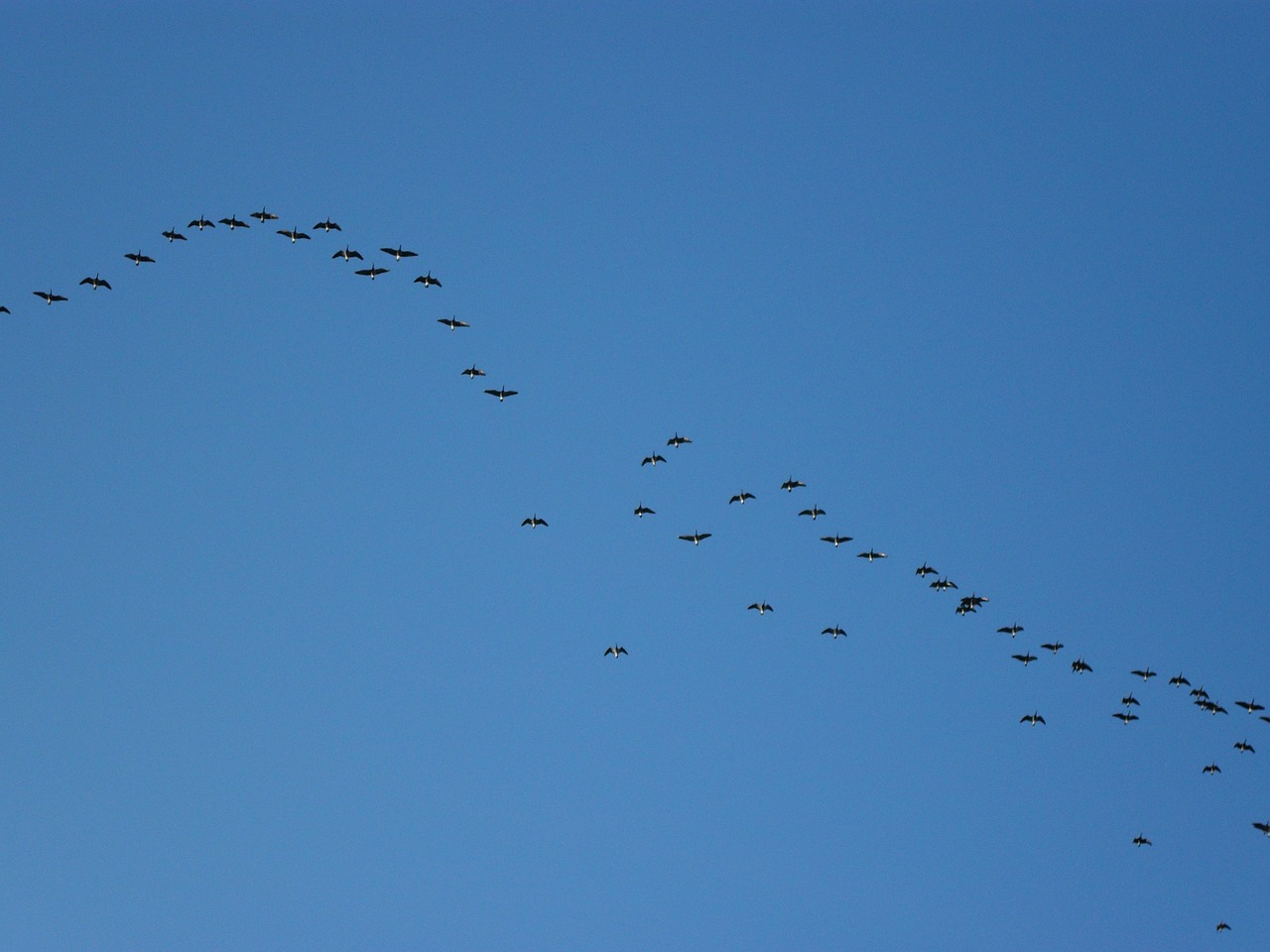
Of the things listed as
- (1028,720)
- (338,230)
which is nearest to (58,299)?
(338,230)

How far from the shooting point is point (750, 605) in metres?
158

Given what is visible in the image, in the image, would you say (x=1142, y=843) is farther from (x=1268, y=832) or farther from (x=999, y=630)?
(x=999, y=630)

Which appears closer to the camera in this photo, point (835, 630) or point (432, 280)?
point (432, 280)

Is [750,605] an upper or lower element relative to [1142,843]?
upper

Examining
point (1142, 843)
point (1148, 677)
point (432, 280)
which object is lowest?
point (1142, 843)

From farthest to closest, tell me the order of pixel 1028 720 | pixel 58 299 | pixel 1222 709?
1. pixel 1028 720
2. pixel 1222 709
3. pixel 58 299

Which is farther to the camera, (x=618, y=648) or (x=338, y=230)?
(x=618, y=648)

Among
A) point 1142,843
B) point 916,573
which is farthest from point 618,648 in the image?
point 1142,843

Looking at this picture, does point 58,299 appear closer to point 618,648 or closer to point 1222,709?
point 618,648

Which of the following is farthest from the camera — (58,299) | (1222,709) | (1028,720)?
(1028,720)

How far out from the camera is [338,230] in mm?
141625

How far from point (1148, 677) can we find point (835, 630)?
2750 centimetres

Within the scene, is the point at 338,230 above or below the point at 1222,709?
above

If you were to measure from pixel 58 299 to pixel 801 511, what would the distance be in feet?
209
